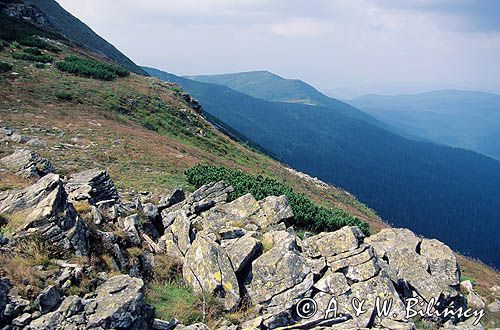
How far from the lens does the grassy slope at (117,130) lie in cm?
2516

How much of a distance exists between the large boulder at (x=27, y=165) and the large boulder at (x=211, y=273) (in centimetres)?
897

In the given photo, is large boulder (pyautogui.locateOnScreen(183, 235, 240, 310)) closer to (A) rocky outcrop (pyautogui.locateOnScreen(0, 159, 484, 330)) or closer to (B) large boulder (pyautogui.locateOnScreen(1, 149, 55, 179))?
(A) rocky outcrop (pyautogui.locateOnScreen(0, 159, 484, 330))

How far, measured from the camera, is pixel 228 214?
17297 mm

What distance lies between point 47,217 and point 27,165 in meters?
7.90

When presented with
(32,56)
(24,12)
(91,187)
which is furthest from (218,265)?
(24,12)

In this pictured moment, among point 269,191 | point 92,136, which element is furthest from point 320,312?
point 92,136

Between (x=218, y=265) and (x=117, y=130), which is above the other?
(x=117, y=130)

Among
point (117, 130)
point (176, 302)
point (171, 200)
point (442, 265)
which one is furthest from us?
point (117, 130)

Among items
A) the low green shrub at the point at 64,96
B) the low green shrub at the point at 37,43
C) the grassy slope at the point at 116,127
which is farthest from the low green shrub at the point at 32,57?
the low green shrub at the point at 64,96

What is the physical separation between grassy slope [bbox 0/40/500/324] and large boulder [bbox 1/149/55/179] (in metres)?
1.22

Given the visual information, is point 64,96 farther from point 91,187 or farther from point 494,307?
point 494,307

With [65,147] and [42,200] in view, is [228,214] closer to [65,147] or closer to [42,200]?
[42,200]

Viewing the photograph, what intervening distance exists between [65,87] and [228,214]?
32.6 m

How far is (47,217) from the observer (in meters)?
10.4
